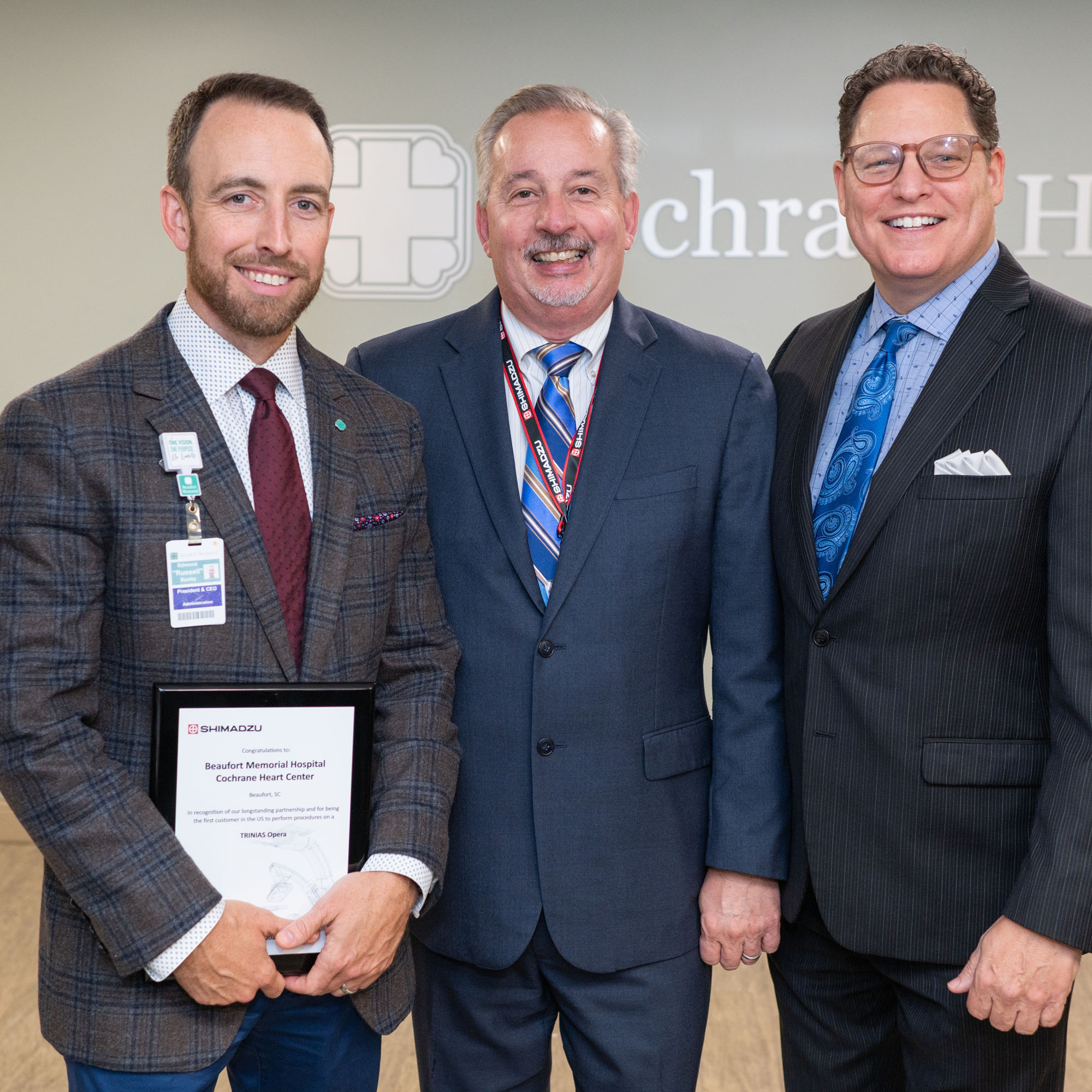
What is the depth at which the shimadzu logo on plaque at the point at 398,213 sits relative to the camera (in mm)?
4414

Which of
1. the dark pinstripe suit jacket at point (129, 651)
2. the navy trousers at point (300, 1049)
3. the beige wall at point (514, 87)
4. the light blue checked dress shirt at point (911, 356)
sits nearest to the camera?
the dark pinstripe suit jacket at point (129, 651)

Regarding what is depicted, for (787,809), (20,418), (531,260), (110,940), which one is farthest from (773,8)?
(110,940)

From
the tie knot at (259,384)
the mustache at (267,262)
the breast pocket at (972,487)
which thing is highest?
the mustache at (267,262)

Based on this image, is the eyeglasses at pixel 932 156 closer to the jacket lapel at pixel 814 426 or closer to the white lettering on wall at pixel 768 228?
the jacket lapel at pixel 814 426

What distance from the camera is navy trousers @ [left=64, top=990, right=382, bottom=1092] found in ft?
5.43

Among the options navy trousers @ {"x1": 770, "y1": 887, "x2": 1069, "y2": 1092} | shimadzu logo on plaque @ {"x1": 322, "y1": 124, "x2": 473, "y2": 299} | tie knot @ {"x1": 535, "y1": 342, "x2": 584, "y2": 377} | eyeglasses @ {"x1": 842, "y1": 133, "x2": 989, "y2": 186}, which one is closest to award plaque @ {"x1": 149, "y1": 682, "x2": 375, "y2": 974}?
tie knot @ {"x1": 535, "y1": 342, "x2": 584, "y2": 377}

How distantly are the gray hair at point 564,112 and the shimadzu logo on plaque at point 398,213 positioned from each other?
2.36 meters

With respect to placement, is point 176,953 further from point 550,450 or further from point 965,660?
point 965,660

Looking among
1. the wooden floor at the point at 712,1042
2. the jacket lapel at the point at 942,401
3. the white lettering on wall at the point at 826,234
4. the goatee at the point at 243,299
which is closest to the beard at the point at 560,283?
the goatee at the point at 243,299

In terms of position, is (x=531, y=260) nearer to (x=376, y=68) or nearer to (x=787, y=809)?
(x=787, y=809)

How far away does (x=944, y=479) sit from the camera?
176cm

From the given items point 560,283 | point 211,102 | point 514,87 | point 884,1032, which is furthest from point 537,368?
point 514,87

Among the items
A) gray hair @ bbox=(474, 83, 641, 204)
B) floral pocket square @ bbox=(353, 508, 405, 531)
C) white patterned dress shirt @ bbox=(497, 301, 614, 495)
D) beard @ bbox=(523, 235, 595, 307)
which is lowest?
floral pocket square @ bbox=(353, 508, 405, 531)

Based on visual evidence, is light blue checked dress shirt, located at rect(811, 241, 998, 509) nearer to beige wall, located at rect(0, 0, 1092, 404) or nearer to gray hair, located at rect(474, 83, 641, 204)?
gray hair, located at rect(474, 83, 641, 204)
